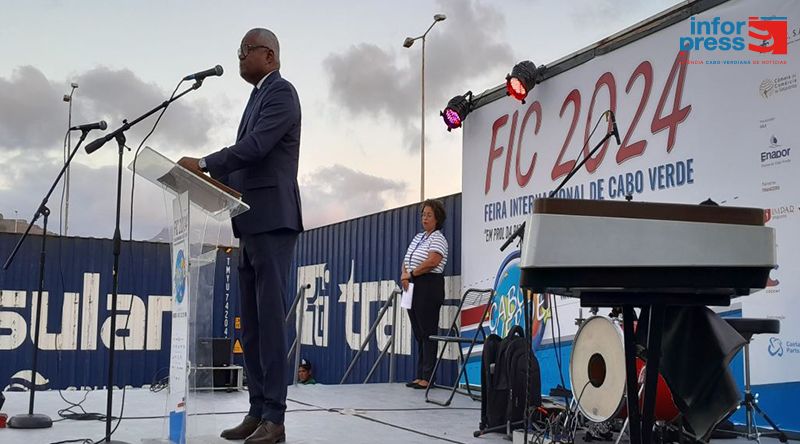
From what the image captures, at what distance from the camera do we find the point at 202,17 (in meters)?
6.50

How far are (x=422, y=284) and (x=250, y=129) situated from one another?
A: 3.35 m

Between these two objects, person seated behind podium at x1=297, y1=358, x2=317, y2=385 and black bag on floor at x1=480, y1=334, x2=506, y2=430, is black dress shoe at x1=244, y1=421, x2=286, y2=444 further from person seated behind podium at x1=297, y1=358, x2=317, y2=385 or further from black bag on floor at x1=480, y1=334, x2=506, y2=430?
person seated behind podium at x1=297, y1=358, x2=317, y2=385

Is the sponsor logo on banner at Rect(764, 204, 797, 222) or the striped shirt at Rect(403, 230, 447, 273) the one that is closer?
the sponsor logo on banner at Rect(764, 204, 797, 222)

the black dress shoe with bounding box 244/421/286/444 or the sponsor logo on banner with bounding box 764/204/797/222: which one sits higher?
the sponsor logo on banner with bounding box 764/204/797/222

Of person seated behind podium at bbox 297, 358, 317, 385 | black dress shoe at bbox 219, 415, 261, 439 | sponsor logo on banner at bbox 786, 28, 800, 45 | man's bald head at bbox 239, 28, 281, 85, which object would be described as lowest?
person seated behind podium at bbox 297, 358, 317, 385

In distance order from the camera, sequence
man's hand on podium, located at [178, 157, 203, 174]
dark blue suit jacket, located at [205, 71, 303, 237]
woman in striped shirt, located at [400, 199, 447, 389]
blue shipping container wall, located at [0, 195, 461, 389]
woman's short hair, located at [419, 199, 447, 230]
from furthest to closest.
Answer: blue shipping container wall, located at [0, 195, 461, 389]
woman's short hair, located at [419, 199, 447, 230]
woman in striped shirt, located at [400, 199, 447, 389]
dark blue suit jacket, located at [205, 71, 303, 237]
man's hand on podium, located at [178, 157, 203, 174]

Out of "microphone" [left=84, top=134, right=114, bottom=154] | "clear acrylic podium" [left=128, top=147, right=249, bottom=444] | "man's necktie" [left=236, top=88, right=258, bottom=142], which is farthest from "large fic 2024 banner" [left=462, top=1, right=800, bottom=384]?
"microphone" [left=84, top=134, right=114, bottom=154]

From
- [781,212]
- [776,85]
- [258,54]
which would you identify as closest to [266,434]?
[258,54]

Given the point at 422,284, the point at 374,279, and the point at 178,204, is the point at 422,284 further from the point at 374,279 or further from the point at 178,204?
the point at 178,204

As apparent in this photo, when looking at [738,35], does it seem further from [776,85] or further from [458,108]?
[458,108]

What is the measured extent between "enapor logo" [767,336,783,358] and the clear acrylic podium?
9.16ft

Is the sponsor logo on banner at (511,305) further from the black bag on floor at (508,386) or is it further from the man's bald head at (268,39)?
the man's bald head at (268,39)

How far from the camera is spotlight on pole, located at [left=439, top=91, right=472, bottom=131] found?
6679 mm

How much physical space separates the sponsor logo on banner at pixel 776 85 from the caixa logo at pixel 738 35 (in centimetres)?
14
